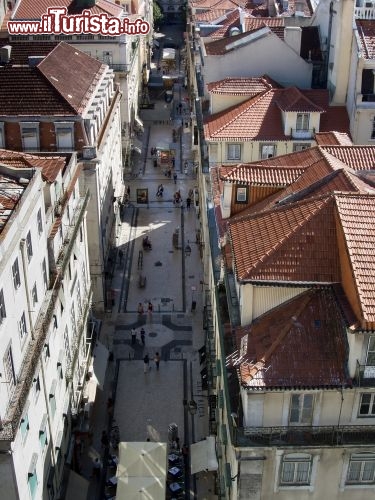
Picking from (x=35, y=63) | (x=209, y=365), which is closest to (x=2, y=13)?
(x=35, y=63)

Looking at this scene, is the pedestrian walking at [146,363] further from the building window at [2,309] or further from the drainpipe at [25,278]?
the building window at [2,309]

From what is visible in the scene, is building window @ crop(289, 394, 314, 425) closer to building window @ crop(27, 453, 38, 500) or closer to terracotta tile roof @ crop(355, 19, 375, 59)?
building window @ crop(27, 453, 38, 500)

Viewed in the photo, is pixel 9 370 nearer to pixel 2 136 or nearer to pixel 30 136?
pixel 30 136

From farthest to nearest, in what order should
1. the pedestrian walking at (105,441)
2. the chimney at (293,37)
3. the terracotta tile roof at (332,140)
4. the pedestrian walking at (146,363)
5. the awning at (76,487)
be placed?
the chimney at (293,37), the pedestrian walking at (146,363), the terracotta tile roof at (332,140), the pedestrian walking at (105,441), the awning at (76,487)

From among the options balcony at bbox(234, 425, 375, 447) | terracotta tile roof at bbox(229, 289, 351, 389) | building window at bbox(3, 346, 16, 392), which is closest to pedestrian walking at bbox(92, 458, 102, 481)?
building window at bbox(3, 346, 16, 392)

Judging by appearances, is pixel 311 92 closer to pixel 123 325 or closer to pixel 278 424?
pixel 123 325

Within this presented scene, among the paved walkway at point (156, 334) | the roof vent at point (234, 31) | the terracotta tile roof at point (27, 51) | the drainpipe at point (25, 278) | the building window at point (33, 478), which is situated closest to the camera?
the drainpipe at point (25, 278)

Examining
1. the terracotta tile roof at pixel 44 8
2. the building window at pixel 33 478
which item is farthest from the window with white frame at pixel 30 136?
the terracotta tile roof at pixel 44 8

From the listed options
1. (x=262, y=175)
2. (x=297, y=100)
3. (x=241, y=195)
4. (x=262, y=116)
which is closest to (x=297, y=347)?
(x=241, y=195)

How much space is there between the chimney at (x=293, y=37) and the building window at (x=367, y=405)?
1708 inches

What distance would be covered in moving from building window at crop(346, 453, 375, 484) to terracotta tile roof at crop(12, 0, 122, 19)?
66938 mm

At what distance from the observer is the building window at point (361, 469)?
3025 cm

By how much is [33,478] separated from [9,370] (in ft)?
22.0

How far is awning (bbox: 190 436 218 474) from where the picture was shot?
138 ft
